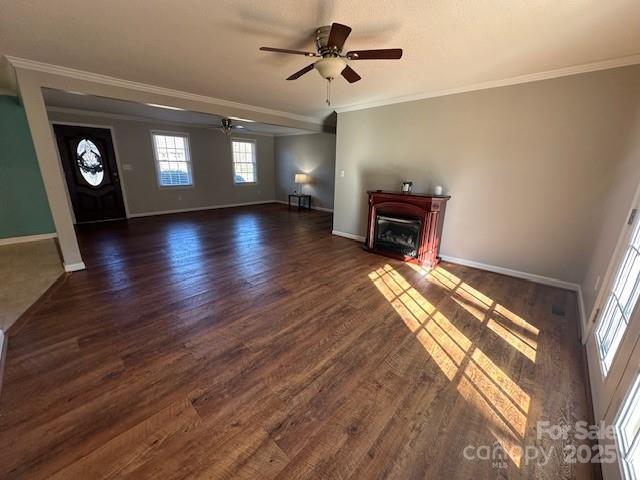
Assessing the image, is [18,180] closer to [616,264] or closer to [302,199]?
[302,199]

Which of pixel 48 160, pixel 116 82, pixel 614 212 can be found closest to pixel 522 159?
pixel 614 212

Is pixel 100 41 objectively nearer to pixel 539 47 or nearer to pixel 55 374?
pixel 55 374

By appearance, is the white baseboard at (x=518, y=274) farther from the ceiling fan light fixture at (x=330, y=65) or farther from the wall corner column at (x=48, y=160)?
the wall corner column at (x=48, y=160)

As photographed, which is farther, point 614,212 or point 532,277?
point 532,277

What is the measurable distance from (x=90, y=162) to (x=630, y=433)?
8.59 m

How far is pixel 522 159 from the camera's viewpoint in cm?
316

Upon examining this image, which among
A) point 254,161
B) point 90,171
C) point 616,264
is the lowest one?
point 616,264

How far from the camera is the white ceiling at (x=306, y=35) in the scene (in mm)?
1788

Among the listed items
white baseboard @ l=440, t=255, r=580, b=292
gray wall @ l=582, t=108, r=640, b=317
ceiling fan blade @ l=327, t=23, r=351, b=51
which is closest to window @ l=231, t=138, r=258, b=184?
white baseboard @ l=440, t=255, r=580, b=292

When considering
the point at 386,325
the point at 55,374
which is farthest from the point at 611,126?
the point at 55,374

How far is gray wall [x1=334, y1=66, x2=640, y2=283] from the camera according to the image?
2.71m

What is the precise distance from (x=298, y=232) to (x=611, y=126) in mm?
4626

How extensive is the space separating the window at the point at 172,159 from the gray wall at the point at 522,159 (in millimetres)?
5453

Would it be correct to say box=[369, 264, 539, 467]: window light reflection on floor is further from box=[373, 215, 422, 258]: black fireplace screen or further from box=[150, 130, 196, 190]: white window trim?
box=[150, 130, 196, 190]: white window trim
